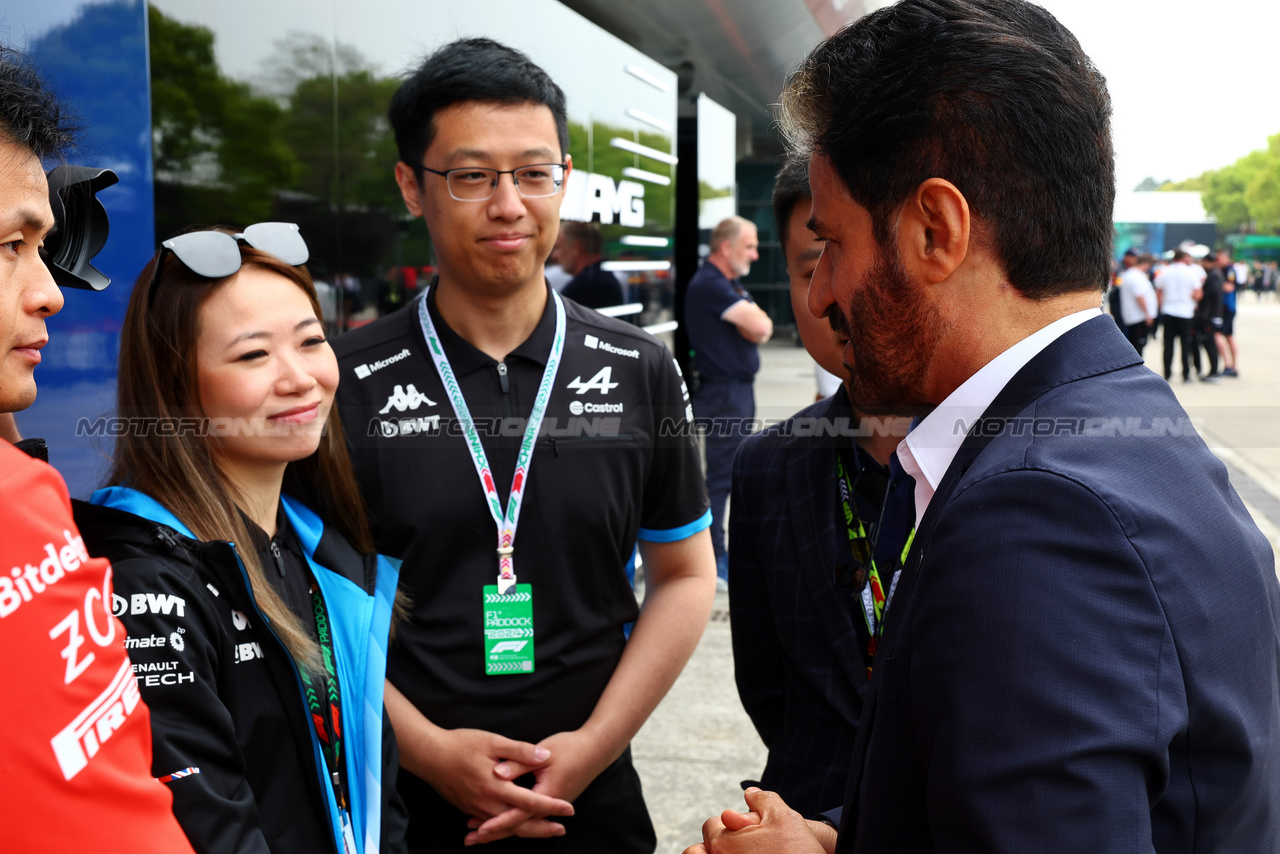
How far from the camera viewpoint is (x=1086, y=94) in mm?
1112

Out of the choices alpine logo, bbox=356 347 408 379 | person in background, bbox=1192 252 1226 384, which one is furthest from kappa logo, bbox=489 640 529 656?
person in background, bbox=1192 252 1226 384

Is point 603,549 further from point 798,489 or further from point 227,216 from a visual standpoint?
point 227,216

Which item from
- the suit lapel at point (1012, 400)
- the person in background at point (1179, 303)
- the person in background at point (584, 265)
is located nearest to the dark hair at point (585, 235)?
the person in background at point (584, 265)

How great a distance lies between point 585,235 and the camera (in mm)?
5359

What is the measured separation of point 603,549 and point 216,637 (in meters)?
0.91

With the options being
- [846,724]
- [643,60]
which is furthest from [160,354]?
[643,60]

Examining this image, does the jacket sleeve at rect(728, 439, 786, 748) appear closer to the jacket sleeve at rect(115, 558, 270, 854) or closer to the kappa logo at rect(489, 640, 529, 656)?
the kappa logo at rect(489, 640, 529, 656)

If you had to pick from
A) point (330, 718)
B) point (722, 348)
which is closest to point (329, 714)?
point (330, 718)

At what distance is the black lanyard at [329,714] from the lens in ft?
5.30

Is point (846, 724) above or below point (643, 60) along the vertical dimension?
below

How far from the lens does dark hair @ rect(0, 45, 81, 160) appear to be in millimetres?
1153

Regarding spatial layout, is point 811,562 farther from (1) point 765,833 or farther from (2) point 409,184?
(2) point 409,184

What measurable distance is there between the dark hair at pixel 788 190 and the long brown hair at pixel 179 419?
1049mm

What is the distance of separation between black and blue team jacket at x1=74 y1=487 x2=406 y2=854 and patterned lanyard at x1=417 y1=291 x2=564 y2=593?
0.32 meters
